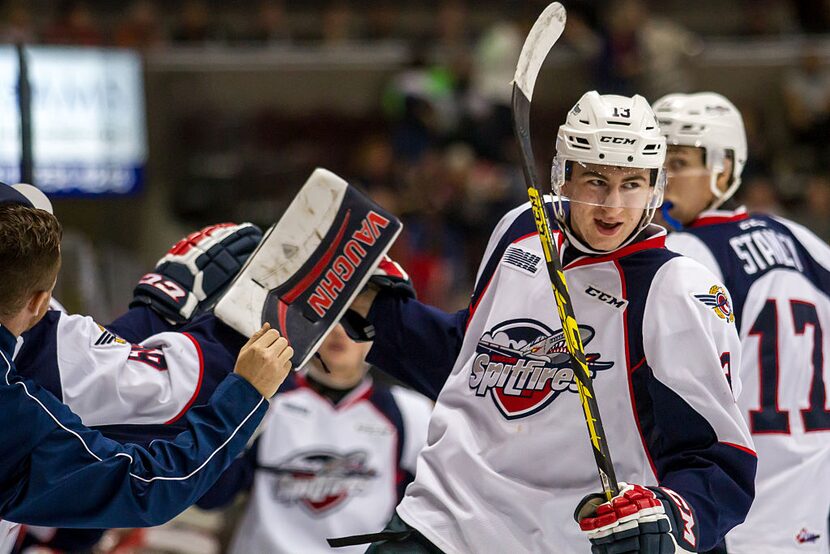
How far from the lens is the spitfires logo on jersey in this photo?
4.25 metres

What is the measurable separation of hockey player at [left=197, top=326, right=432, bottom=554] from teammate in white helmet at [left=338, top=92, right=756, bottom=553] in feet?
4.42

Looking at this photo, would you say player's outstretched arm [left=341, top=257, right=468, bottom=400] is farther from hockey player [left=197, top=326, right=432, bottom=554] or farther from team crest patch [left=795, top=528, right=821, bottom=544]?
team crest patch [left=795, top=528, right=821, bottom=544]

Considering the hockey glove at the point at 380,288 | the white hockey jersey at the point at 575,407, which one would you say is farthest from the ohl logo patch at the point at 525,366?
the hockey glove at the point at 380,288

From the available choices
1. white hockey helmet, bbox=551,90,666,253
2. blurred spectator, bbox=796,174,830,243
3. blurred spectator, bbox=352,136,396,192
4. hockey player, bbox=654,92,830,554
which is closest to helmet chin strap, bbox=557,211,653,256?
white hockey helmet, bbox=551,90,666,253

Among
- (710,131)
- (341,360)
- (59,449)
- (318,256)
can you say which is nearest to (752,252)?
(710,131)

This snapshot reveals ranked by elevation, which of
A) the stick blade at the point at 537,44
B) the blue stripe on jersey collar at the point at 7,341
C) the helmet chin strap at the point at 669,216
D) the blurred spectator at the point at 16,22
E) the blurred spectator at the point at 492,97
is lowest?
the blurred spectator at the point at 492,97

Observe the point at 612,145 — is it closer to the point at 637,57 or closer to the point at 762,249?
the point at 762,249

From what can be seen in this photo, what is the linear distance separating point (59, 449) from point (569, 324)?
43.1 inches

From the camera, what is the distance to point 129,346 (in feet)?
9.55

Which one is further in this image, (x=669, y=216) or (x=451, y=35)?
(x=451, y=35)

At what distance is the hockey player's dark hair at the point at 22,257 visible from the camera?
100 inches

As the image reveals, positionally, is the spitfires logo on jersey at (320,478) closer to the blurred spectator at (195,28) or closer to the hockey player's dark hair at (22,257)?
the hockey player's dark hair at (22,257)

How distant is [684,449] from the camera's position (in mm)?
2582

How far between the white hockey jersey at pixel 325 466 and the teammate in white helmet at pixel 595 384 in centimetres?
143
